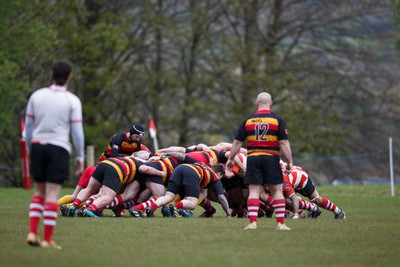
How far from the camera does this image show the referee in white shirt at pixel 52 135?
35.4ft

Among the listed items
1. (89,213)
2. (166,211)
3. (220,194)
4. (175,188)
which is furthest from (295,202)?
(89,213)

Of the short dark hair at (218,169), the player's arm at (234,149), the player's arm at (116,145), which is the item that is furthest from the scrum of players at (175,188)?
the player's arm at (234,149)

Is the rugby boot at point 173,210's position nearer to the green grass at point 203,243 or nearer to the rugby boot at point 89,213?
the green grass at point 203,243

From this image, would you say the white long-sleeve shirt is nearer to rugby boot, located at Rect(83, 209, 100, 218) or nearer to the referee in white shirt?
the referee in white shirt

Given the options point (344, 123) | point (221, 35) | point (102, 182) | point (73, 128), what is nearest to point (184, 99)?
point (221, 35)

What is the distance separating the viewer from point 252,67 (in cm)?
4391

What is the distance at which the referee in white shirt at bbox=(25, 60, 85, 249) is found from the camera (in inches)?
425

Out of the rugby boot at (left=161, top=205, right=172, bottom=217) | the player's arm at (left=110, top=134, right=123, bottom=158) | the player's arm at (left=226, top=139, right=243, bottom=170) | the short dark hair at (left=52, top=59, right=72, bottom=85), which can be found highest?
the short dark hair at (left=52, top=59, right=72, bottom=85)

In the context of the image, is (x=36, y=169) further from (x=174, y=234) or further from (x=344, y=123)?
(x=344, y=123)

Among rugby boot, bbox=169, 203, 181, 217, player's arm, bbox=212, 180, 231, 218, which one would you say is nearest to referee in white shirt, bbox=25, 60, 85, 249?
rugby boot, bbox=169, 203, 181, 217

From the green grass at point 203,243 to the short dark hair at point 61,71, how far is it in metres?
1.88

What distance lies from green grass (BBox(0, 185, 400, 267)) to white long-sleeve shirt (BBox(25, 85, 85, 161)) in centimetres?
121

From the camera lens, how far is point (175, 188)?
1689 centimetres

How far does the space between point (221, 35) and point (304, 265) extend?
35.4 meters
